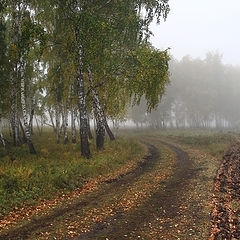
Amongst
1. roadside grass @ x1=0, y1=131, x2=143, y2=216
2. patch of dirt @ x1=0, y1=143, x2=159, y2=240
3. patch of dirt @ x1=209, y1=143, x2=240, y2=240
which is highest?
roadside grass @ x1=0, y1=131, x2=143, y2=216

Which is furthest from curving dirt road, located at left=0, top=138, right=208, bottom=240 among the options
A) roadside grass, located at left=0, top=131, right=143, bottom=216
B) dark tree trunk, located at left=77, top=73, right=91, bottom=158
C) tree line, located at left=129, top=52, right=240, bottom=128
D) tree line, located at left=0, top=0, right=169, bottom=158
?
tree line, located at left=129, top=52, right=240, bottom=128

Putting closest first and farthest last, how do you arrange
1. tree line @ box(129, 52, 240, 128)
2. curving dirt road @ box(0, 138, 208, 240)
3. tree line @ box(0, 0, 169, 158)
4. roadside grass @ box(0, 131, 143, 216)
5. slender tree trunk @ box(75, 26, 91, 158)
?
curving dirt road @ box(0, 138, 208, 240) → roadside grass @ box(0, 131, 143, 216) → tree line @ box(0, 0, 169, 158) → slender tree trunk @ box(75, 26, 91, 158) → tree line @ box(129, 52, 240, 128)

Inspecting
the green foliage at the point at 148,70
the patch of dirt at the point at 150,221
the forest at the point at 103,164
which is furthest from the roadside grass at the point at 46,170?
the green foliage at the point at 148,70

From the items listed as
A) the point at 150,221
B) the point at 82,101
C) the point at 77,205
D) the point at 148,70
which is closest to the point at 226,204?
the point at 150,221

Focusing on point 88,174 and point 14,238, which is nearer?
A: point 14,238

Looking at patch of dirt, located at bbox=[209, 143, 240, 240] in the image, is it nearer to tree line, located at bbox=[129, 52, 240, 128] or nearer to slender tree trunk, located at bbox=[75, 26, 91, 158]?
slender tree trunk, located at bbox=[75, 26, 91, 158]

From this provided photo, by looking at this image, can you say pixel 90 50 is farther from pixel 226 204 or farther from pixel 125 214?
pixel 226 204

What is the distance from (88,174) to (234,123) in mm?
86236

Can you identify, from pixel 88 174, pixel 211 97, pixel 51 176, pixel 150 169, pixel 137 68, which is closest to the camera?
pixel 51 176

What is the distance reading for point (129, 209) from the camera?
14.2m

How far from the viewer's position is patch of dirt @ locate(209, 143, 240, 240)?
37.7 ft

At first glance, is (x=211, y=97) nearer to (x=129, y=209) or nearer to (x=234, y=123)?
(x=234, y=123)

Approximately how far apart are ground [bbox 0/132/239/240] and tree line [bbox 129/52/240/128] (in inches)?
2190

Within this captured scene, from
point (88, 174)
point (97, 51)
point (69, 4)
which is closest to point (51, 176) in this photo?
point (88, 174)
